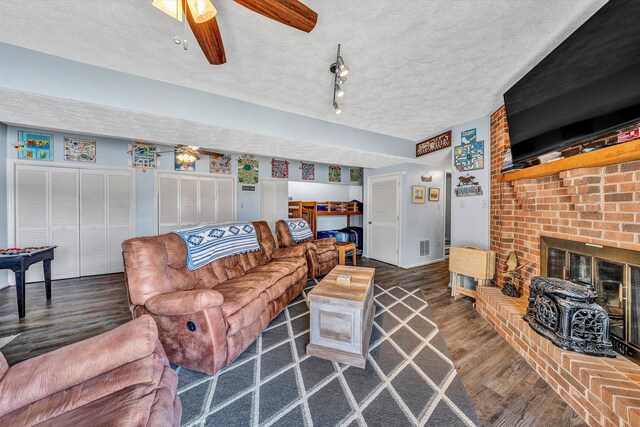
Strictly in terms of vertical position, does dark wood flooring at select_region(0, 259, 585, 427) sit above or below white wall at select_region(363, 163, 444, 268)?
below

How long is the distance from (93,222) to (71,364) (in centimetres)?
409

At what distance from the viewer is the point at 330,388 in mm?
1532

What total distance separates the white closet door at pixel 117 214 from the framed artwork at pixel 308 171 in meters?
3.50

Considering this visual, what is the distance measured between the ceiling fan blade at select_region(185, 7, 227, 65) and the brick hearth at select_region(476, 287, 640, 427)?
2.93 m

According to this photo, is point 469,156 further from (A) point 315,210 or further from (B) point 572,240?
(A) point 315,210

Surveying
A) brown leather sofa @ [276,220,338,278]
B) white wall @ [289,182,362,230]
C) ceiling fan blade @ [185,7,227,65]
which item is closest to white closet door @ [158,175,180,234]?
brown leather sofa @ [276,220,338,278]

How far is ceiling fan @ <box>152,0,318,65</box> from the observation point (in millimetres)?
1062

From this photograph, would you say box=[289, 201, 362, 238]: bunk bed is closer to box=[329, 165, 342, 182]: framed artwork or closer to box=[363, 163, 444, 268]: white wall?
box=[329, 165, 342, 182]: framed artwork

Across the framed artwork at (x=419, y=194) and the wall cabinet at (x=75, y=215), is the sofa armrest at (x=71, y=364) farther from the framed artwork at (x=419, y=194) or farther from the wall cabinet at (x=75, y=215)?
the framed artwork at (x=419, y=194)

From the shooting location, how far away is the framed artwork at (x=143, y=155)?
162 inches

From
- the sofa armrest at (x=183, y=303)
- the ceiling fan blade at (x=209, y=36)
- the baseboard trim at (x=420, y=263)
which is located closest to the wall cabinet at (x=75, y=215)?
the sofa armrest at (x=183, y=303)

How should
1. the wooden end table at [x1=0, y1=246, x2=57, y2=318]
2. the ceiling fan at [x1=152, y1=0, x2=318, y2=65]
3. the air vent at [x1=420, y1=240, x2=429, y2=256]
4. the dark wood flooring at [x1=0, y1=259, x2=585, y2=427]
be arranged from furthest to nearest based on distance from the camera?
the air vent at [x1=420, y1=240, x2=429, y2=256]
the wooden end table at [x1=0, y1=246, x2=57, y2=318]
the dark wood flooring at [x1=0, y1=259, x2=585, y2=427]
the ceiling fan at [x1=152, y1=0, x2=318, y2=65]

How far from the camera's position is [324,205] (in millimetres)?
5219

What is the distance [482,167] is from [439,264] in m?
2.39
